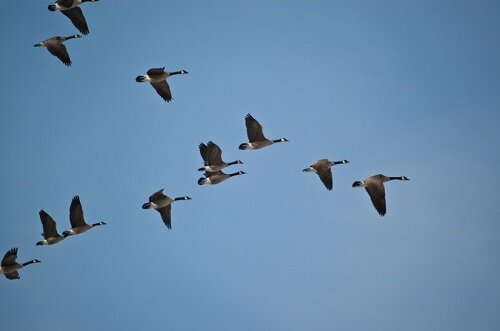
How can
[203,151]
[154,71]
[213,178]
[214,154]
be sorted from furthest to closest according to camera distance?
[213,178]
[154,71]
[203,151]
[214,154]

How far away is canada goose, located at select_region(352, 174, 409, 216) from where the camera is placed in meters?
24.3

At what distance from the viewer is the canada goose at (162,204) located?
25656 millimetres

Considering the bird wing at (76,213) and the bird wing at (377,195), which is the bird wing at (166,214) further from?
the bird wing at (377,195)

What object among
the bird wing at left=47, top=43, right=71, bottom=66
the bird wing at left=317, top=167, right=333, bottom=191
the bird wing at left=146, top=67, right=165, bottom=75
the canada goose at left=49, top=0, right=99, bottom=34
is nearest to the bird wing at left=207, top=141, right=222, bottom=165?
the bird wing at left=146, top=67, right=165, bottom=75

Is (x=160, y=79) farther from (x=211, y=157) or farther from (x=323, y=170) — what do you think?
(x=323, y=170)

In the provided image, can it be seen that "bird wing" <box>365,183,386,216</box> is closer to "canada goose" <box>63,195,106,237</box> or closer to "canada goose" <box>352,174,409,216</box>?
"canada goose" <box>352,174,409,216</box>

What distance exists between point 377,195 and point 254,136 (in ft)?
12.8

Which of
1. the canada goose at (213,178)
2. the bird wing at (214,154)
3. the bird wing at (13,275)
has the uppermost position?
the bird wing at (214,154)

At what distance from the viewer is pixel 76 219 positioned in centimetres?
2612

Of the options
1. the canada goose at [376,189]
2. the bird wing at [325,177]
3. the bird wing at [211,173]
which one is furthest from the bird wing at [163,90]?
the canada goose at [376,189]

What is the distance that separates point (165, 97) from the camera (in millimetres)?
26484

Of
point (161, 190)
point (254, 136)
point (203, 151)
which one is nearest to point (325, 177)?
point (254, 136)

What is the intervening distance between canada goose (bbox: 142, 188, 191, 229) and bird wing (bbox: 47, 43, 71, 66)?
16.6 ft

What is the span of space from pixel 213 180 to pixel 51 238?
518cm
